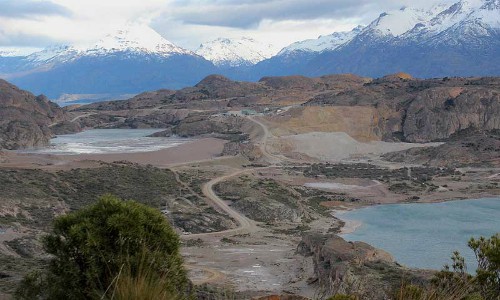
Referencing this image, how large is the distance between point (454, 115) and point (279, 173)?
3635 cm

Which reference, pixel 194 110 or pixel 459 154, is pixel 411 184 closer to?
pixel 459 154

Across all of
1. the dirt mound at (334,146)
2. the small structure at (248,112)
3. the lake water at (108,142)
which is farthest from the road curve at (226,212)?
the small structure at (248,112)

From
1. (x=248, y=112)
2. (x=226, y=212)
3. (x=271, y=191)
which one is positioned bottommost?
(x=226, y=212)

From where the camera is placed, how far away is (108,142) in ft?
307

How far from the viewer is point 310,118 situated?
9456 cm

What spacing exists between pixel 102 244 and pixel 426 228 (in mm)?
36873

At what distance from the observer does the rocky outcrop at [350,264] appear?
21578 millimetres

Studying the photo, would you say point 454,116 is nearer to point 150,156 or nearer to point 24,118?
point 150,156

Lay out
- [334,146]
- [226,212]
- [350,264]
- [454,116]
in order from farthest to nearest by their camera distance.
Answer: [454,116]
[334,146]
[226,212]
[350,264]

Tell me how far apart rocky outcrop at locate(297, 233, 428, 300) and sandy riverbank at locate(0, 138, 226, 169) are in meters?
32.5

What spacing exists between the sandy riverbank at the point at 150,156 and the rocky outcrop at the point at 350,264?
107 feet

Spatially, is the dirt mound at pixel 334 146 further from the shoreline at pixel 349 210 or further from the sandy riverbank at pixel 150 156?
the shoreline at pixel 349 210

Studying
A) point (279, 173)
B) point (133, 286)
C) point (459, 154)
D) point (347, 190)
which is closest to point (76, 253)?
point (133, 286)

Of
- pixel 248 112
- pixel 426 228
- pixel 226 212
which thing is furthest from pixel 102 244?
pixel 248 112
